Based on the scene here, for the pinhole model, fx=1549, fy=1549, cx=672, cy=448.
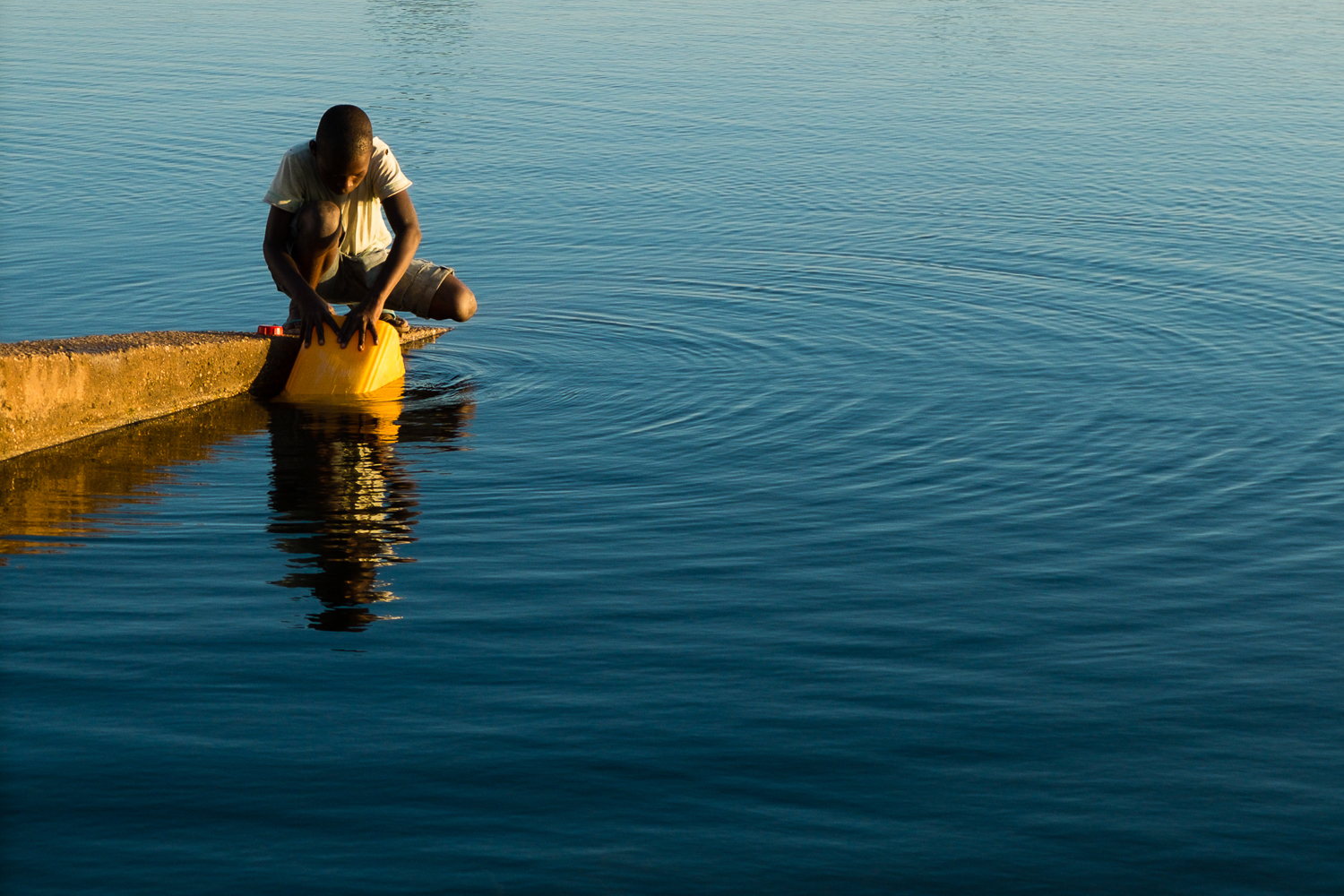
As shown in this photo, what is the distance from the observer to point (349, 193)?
8.02 m

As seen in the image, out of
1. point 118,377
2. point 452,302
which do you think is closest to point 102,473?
point 118,377

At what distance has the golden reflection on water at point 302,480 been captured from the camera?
5.92 metres

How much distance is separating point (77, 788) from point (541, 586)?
191 cm

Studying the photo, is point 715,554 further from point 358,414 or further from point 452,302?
point 452,302

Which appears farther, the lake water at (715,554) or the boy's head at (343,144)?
the boy's head at (343,144)

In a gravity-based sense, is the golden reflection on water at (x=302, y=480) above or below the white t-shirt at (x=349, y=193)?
below

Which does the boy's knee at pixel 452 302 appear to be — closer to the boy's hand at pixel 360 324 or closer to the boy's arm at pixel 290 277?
the boy's hand at pixel 360 324

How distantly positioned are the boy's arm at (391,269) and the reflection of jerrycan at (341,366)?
0.31 feet

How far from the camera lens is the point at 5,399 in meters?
6.97

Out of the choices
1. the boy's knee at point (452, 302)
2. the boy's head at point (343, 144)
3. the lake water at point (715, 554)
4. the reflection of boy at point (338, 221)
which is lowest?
the lake water at point (715, 554)

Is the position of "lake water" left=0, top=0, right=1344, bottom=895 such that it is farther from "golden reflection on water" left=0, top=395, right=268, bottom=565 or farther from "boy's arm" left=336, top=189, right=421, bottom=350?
"boy's arm" left=336, top=189, right=421, bottom=350

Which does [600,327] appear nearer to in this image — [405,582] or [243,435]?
[243,435]

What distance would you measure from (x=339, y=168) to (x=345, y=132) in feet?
0.74

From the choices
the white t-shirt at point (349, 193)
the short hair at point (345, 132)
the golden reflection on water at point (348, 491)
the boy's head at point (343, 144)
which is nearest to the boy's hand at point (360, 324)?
the golden reflection on water at point (348, 491)
